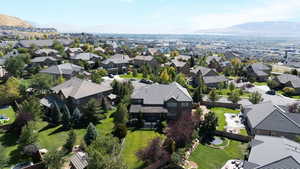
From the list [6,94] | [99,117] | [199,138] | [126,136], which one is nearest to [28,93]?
[6,94]

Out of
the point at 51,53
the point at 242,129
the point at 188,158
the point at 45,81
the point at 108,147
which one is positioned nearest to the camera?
the point at 108,147

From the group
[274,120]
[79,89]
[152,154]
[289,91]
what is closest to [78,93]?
[79,89]

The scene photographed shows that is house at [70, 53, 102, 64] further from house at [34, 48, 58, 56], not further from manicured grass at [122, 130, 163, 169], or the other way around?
manicured grass at [122, 130, 163, 169]

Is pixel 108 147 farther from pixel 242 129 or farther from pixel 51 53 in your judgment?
pixel 51 53

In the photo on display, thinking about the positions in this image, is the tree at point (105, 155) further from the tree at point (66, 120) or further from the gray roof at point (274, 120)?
the gray roof at point (274, 120)

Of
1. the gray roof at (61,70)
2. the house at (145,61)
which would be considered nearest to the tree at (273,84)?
the house at (145,61)

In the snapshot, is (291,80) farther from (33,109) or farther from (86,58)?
(86,58)
